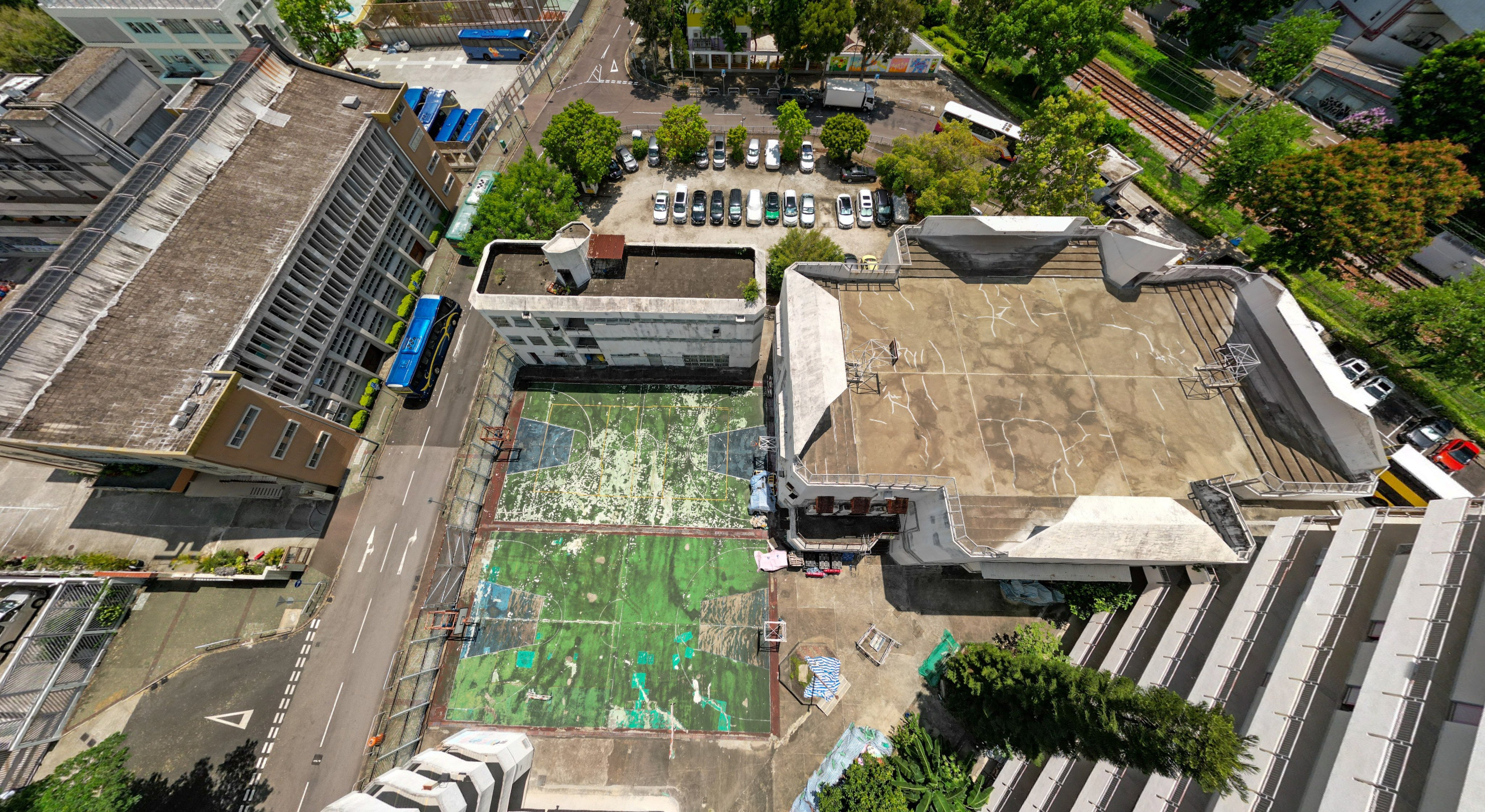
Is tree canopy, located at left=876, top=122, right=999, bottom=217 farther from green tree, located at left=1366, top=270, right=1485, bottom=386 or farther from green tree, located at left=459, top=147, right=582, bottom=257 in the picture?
green tree, located at left=459, top=147, right=582, bottom=257

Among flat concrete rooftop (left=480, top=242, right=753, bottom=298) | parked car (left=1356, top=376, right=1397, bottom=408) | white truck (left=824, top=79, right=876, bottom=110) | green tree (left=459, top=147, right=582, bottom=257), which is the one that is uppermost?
white truck (left=824, top=79, right=876, bottom=110)

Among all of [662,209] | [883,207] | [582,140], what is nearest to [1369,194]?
[883,207]

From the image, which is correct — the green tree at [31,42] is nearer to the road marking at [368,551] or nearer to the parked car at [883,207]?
the road marking at [368,551]

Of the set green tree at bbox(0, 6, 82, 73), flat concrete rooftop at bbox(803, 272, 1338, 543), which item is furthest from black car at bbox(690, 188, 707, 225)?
green tree at bbox(0, 6, 82, 73)

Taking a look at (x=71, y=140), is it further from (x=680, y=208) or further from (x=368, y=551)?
(x=680, y=208)

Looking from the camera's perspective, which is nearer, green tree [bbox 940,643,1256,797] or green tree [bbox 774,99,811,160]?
green tree [bbox 940,643,1256,797]

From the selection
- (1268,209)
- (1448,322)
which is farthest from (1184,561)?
(1268,209)

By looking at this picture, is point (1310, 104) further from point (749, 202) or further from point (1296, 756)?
point (1296, 756)
